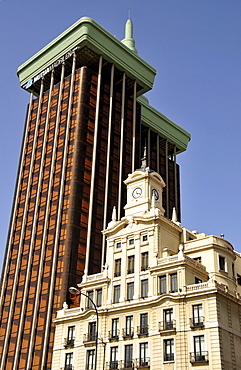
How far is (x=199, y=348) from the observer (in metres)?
61.4

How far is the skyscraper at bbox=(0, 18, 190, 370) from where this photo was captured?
9531 centimetres

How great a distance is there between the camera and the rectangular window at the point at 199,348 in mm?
60719

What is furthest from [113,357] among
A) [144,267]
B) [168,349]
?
[144,267]

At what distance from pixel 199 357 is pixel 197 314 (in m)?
5.51

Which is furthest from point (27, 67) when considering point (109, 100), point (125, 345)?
point (125, 345)

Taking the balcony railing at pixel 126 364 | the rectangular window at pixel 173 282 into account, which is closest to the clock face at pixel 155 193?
the rectangular window at pixel 173 282

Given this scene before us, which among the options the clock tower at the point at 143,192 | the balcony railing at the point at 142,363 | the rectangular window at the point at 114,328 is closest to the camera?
the balcony railing at the point at 142,363

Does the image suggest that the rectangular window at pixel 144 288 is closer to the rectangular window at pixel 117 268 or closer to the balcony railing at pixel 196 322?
the rectangular window at pixel 117 268

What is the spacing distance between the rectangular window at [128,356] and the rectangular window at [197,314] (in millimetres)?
10652

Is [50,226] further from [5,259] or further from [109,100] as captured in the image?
[109,100]

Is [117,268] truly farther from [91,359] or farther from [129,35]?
[129,35]

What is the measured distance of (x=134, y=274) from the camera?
239 feet

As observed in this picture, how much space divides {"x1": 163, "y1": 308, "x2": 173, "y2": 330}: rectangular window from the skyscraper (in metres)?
29.3

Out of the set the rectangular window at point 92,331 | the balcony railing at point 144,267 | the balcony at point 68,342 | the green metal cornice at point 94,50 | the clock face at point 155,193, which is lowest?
the balcony at point 68,342
